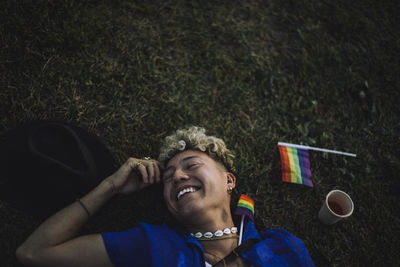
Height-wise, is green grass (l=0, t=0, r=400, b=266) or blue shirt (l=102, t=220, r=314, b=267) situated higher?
green grass (l=0, t=0, r=400, b=266)

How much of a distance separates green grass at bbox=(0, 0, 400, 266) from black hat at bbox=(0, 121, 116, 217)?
0.63m

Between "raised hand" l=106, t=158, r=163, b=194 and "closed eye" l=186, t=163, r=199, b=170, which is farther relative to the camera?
"raised hand" l=106, t=158, r=163, b=194

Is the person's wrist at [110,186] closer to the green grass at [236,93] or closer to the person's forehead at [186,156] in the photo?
the green grass at [236,93]

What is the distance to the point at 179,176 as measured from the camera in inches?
110

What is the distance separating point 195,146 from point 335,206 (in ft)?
6.66

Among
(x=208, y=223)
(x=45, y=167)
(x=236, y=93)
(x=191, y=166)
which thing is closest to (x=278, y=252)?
(x=208, y=223)

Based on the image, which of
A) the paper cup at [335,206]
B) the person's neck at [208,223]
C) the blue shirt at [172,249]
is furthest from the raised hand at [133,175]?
the paper cup at [335,206]

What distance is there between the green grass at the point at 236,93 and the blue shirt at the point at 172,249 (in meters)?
0.75

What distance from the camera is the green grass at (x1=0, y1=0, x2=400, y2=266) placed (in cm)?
365

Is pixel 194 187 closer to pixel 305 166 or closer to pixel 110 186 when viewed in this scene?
pixel 110 186

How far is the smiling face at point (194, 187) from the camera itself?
8.82 feet

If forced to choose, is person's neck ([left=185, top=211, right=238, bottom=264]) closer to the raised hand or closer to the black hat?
the raised hand

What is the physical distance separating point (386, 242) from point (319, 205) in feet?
3.26

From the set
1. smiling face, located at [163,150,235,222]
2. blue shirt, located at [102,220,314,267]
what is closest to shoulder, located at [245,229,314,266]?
blue shirt, located at [102,220,314,267]
